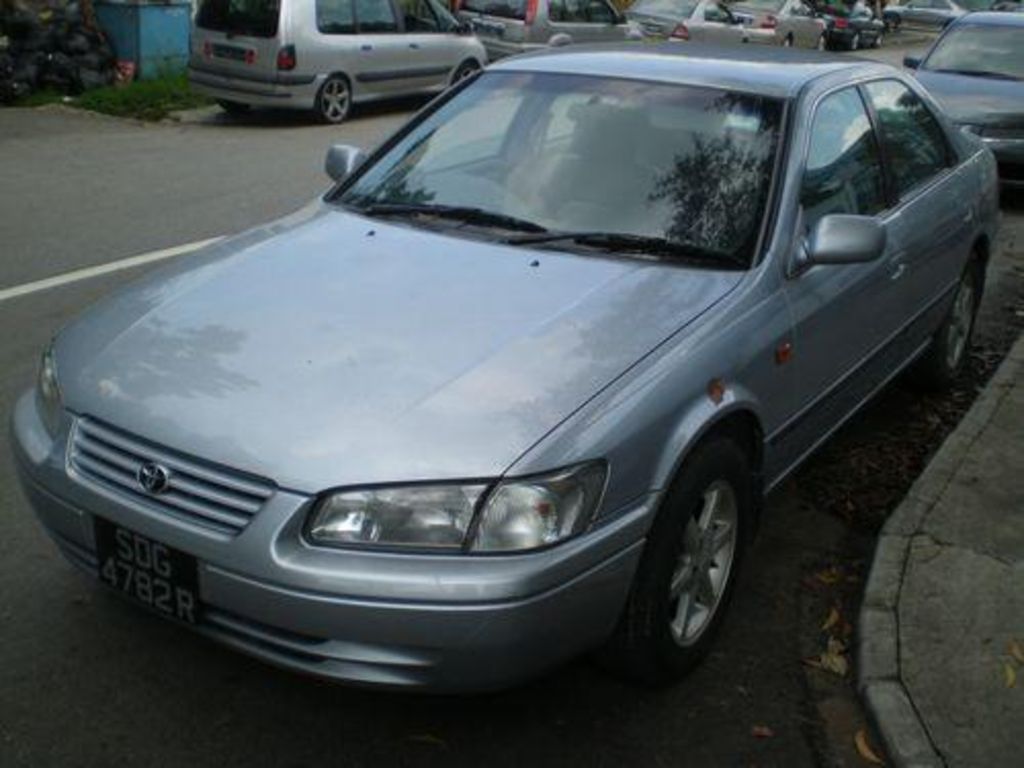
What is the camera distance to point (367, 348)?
313 centimetres

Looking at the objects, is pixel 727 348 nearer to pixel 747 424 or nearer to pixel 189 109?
pixel 747 424

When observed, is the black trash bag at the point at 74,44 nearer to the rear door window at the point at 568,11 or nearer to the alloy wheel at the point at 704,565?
the rear door window at the point at 568,11

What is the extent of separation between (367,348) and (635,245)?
1015mm

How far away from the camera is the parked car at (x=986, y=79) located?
1037 centimetres

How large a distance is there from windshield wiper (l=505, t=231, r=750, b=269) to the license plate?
4.85 ft

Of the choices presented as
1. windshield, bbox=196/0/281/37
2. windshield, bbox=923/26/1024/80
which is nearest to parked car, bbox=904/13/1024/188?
windshield, bbox=923/26/1024/80

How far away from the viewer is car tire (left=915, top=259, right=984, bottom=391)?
18.3 feet

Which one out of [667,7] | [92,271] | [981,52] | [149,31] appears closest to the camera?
[92,271]

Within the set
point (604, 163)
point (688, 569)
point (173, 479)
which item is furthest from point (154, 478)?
point (604, 163)

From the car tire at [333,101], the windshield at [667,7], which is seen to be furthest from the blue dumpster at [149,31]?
the windshield at [667,7]

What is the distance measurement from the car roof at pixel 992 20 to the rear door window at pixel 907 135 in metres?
Result: 7.34

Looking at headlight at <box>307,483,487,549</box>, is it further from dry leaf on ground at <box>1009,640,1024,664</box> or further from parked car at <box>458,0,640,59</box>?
parked car at <box>458,0,640,59</box>

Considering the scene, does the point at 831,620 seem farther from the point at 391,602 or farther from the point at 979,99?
the point at 979,99

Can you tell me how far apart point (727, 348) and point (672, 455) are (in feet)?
1.49
